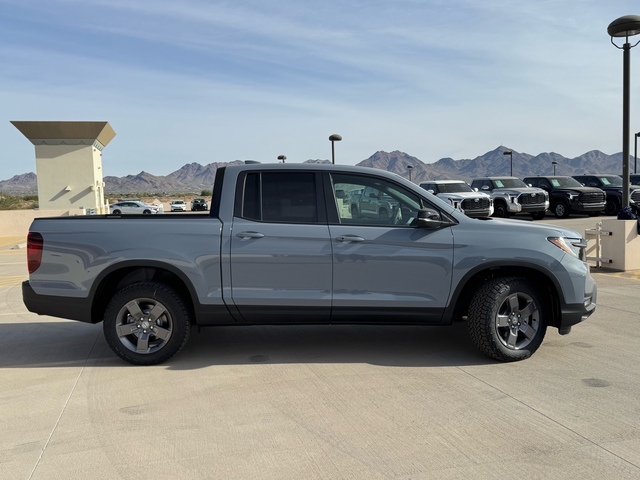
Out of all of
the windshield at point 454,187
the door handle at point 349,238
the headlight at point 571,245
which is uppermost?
the windshield at point 454,187

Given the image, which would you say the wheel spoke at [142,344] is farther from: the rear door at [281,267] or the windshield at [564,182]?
the windshield at [564,182]

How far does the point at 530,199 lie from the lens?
24250 millimetres

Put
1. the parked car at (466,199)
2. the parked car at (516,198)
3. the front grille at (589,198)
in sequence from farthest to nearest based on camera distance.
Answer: the front grille at (589,198)
the parked car at (516,198)
the parked car at (466,199)

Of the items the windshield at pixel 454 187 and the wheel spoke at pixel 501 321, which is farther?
the windshield at pixel 454 187

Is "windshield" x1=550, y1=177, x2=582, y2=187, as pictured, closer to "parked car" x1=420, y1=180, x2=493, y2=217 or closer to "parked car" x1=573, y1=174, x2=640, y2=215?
"parked car" x1=573, y1=174, x2=640, y2=215

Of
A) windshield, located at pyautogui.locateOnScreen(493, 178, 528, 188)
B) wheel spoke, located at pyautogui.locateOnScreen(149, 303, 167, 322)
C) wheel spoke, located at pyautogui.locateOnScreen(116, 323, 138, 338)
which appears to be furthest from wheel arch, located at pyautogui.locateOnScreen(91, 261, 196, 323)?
windshield, located at pyautogui.locateOnScreen(493, 178, 528, 188)

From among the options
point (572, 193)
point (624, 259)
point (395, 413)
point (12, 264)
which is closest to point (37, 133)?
point (12, 264)

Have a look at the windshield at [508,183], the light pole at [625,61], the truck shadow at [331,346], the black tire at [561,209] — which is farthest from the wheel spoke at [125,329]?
the black tire at [561,209]

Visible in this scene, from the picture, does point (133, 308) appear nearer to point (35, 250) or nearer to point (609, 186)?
point (35, 250)

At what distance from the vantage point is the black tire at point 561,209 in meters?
25.7

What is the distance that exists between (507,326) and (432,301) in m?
0.72

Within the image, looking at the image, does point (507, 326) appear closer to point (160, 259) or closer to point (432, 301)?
point (432, 301)

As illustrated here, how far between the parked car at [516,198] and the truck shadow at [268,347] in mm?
18265

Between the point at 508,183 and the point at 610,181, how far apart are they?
5.36 meters
